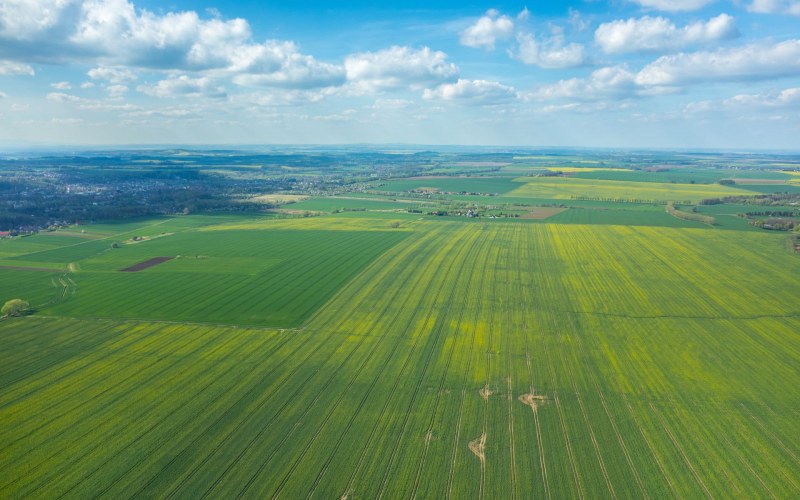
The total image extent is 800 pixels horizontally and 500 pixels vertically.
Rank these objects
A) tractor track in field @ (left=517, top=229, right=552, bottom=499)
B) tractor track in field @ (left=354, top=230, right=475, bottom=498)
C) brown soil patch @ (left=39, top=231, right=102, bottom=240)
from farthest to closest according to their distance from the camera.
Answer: brown soil patch @ (left=39, top=231, right=102, bottom=240)
tractor track in field @ (left=354, top=230, right=475, bottom=498)
tractor track in field @ (left=517, top=229, right=552, bottom=499)

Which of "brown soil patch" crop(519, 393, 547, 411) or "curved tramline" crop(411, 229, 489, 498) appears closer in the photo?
"curved tramline" crop(411, 229, 489, 498)

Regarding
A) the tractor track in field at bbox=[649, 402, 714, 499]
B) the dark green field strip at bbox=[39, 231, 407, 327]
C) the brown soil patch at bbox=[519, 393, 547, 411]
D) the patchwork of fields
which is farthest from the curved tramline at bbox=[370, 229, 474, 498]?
the tractor track in field at bbox=[649, 402, 714, 499]

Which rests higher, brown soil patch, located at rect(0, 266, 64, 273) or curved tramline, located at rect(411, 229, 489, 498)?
brown soil patch, located at rect(0, 266, 64, 273)

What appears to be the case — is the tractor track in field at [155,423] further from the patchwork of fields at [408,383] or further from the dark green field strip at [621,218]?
the dark green field strip at [621,218]

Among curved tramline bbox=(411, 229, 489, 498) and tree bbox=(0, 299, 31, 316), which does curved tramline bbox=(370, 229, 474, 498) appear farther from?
tree bbox=(0, 299, 31, 316)

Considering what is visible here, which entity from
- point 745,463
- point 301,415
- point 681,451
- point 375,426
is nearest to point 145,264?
point 301,415

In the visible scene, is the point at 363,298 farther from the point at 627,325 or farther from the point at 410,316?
the point at 627,325
